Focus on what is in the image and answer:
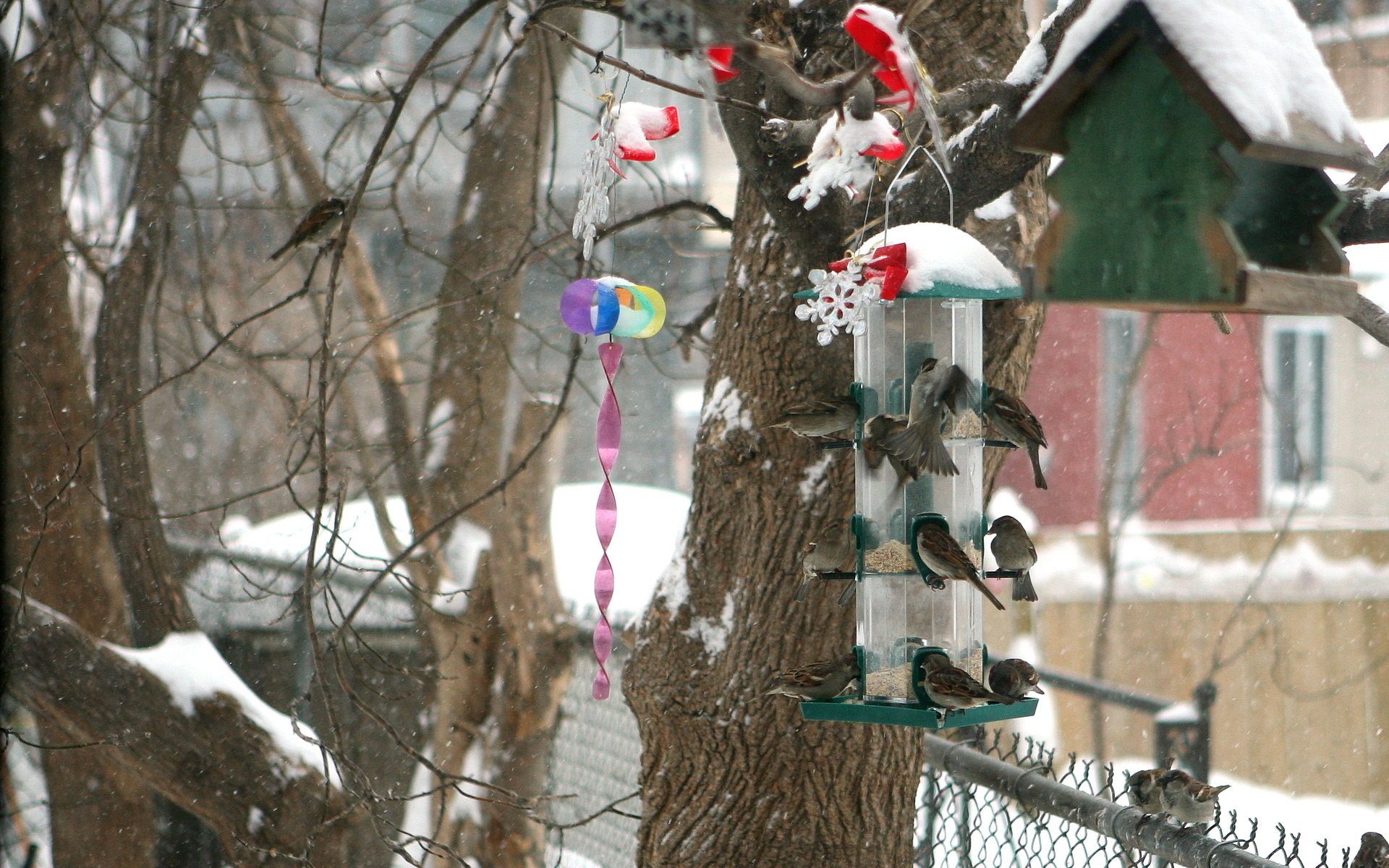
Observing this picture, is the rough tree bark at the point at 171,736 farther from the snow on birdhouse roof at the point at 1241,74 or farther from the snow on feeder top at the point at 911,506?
the snow on birdhouse roof at the point at 1241,74

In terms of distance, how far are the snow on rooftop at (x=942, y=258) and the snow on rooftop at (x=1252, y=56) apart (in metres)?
0.52

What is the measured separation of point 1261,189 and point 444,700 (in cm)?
405

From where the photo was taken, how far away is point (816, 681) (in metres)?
2.19

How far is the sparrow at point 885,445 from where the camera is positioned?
6.91 ft

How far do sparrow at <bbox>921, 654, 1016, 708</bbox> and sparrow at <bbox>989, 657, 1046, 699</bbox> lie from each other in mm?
119

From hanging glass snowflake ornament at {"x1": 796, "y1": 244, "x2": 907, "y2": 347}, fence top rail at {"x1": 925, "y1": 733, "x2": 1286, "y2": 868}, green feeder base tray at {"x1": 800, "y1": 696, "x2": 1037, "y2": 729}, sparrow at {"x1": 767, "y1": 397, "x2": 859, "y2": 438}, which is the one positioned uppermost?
hanging glass snowflake ornament at {"x1": 796, "y1": 244, "x2": 907, "y2": 347}

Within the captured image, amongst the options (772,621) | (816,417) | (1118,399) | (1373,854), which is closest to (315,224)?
(772,621)

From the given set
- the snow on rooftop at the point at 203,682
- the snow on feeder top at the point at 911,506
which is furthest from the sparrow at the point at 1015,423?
the snow on rooftop at the point at 203,682

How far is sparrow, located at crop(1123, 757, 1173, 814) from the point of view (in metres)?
2.48

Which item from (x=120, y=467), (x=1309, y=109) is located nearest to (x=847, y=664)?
(x=1309, y=109)

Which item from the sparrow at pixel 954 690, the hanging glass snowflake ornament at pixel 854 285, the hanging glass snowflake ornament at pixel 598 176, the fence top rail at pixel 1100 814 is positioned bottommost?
the fence top rail at pixel 1100 814

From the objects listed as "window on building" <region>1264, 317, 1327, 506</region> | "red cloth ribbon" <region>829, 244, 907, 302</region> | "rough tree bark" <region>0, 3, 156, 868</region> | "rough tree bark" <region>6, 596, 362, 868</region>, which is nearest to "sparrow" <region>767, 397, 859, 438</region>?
"red cloth ribbon" <region>829, 244, 907, 302</region>

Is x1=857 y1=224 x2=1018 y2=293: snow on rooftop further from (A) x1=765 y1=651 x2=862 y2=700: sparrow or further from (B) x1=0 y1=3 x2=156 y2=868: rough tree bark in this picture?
(B) x1=0 y1=3 x2=156 y2=868: rough tree bark

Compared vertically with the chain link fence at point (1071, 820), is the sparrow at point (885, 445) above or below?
above
